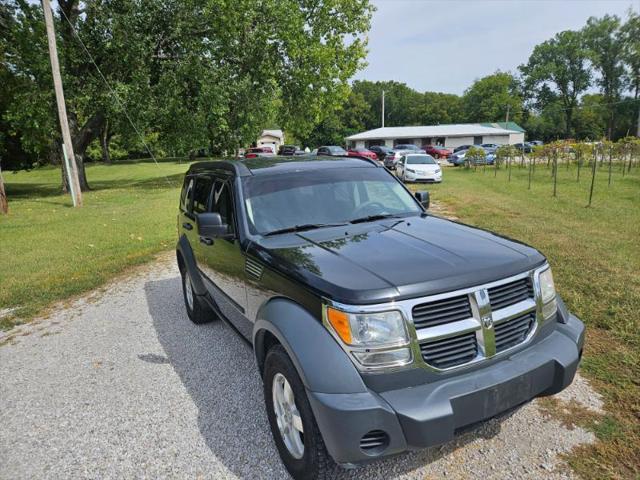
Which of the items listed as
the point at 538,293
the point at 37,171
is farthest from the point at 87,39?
the point at 37,171

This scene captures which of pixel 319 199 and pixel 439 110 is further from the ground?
pixel 439 110

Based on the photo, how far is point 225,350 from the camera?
427 centimetres

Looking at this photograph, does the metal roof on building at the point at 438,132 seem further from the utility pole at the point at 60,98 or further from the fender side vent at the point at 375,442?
the fender side vent at the point at 375,442

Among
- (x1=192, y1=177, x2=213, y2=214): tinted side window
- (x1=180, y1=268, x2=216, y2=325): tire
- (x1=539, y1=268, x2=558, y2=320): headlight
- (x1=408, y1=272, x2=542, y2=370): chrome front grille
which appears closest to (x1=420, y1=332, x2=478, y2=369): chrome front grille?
(x1=408, y1=272, x2=542, y2=370): chrome front grille

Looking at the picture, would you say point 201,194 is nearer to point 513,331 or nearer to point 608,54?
point 513,331

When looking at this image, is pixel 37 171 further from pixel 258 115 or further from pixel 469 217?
pixel 469 217

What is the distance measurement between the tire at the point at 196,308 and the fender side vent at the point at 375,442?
2.91m

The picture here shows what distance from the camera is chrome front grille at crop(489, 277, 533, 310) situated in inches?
93.9

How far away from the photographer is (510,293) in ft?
8.12

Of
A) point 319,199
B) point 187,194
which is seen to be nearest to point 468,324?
point 319,199

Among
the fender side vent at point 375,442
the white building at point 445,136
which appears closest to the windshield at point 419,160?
the fender side vent at point 375,442

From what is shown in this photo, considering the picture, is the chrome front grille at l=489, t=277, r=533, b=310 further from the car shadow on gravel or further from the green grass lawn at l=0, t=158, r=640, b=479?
the green grass lawn at l=0, t=158, r=640, b=479

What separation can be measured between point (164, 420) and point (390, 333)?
6.80 ft

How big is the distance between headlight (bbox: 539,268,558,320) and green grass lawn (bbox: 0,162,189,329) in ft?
20.3
